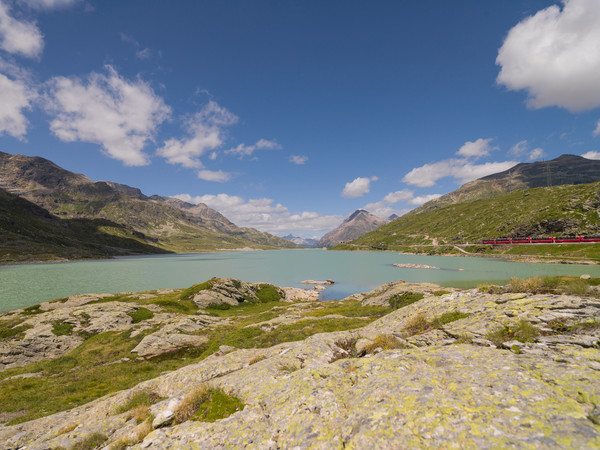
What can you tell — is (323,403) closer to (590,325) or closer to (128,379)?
(590,325)

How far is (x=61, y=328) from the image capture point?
33.5 metres

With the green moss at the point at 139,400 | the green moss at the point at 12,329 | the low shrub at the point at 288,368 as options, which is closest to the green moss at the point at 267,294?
the green moss at the point at 12,329

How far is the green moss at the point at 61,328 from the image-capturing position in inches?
1282

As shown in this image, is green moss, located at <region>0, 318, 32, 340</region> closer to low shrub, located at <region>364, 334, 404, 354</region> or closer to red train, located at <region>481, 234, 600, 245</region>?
low shrub, located at <region>364, 334, 404, 354</region>

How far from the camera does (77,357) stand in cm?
2684

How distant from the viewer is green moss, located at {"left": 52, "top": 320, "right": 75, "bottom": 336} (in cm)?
3256

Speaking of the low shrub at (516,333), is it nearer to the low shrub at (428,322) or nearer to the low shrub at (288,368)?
the low shrub at (428,322)

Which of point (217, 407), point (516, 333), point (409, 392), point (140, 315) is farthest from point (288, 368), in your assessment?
point (140, 315)

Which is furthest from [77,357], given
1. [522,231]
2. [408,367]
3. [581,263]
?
[522,231]

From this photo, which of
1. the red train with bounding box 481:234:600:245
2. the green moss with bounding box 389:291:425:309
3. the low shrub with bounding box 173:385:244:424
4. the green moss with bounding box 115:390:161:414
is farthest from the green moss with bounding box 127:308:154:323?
the red train with bounding box 481:234:600:245

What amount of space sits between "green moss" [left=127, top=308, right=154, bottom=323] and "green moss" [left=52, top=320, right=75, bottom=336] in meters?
6.91

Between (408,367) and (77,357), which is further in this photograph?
(77,357)

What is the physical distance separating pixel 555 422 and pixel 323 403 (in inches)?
205

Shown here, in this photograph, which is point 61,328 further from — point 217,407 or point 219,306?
point 217,407
